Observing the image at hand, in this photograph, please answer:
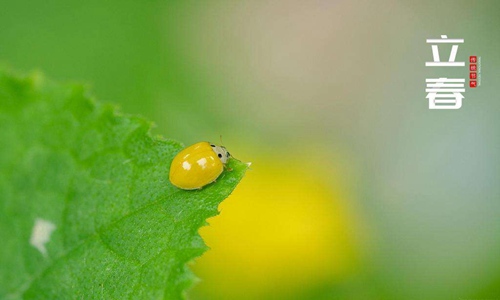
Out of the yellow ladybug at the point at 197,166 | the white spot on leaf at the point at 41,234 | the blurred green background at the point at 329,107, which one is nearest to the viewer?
the white spot on leaf at the point at 41,234

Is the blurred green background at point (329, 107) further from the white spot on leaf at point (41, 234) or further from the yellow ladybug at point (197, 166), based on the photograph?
the white spot on leaf at point (41, 234)

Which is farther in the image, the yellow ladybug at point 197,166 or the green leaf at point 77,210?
the yellow ladybug at point 197,166

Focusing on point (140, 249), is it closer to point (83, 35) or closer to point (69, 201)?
point (69, 201)

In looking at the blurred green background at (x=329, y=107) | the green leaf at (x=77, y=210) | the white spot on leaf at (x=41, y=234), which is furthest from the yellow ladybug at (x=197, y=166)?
the blurred green background at (x=329, y=107)

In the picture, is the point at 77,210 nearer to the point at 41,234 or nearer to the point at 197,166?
the point at 41,234

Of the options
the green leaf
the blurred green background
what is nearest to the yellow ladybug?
the green leaf

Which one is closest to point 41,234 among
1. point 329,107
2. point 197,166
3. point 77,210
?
point 77,210

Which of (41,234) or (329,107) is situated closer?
(41,234)
